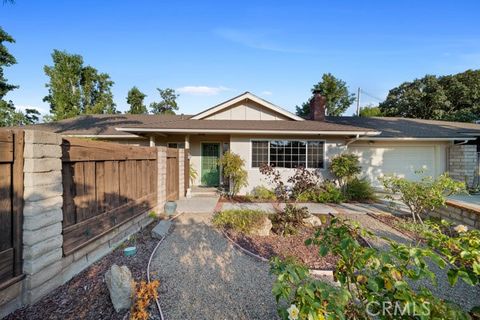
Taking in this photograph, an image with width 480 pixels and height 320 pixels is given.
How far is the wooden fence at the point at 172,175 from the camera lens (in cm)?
798

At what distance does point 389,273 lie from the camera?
145 centimetres

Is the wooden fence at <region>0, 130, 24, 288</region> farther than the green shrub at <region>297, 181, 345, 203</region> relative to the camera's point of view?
No

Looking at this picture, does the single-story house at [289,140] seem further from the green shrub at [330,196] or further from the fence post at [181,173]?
the green shrub at [330,196]

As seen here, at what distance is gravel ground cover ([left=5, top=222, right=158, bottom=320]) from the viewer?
2.61m

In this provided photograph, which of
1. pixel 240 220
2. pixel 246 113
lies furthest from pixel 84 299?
pixel 246 113

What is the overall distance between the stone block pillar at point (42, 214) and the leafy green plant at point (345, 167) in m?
8.71

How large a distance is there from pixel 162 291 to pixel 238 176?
639 centimetres

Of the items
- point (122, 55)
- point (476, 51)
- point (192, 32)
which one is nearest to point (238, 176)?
point (192, 32)

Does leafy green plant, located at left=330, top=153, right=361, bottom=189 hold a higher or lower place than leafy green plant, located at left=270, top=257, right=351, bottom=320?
higher

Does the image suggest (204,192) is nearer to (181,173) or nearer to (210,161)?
(181,173)

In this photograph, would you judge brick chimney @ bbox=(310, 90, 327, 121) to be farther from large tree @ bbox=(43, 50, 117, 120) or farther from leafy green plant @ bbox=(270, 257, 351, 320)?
large tree @ bbox=(43, 50, 117, 120)

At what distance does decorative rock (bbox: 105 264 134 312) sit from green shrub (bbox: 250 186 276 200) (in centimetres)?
688

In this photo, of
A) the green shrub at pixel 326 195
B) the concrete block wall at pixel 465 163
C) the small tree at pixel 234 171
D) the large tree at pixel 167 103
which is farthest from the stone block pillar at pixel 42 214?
the large tree at pixel 167 103

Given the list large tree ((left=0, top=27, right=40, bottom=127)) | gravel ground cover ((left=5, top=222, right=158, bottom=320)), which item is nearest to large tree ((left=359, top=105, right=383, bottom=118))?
gravel ground cover ((left=5, top=222, right=158, bottom=320))
